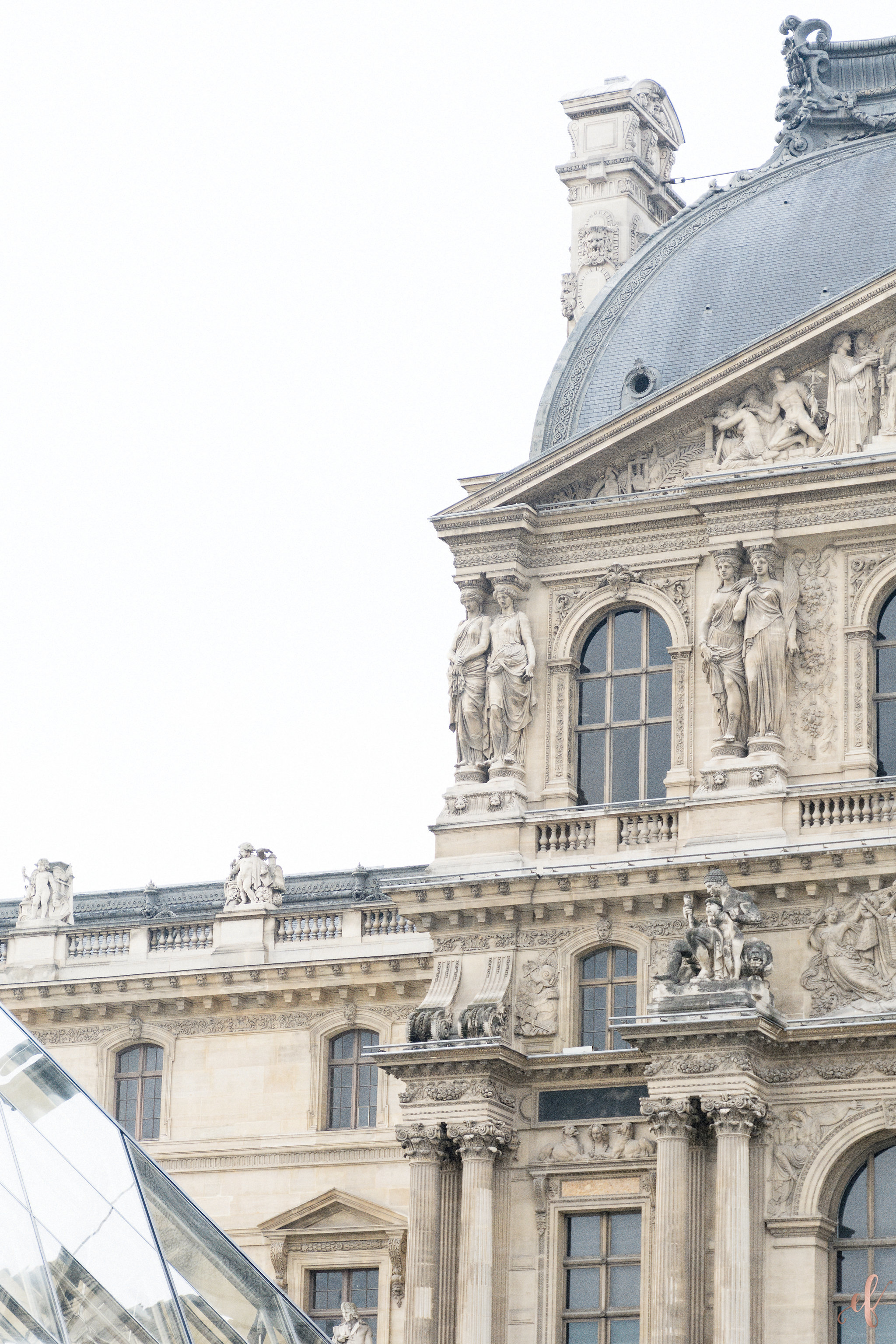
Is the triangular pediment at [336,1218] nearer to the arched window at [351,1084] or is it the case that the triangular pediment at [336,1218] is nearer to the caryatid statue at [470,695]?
the arched window at [351,1084]

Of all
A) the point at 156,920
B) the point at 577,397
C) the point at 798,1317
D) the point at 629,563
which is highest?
the point at 577,397

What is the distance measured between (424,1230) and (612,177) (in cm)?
1819

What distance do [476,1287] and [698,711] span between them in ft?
27.3

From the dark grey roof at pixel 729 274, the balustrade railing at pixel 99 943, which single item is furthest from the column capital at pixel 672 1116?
the balustrade railing at pixel 99 943

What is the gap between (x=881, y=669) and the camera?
39031 mm

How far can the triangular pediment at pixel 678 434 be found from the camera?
39.5 meters

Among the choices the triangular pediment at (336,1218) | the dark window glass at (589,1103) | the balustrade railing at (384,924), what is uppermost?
the balustrade railing at (384,924)

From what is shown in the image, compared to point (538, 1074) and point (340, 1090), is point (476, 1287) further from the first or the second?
point (340, 1090)

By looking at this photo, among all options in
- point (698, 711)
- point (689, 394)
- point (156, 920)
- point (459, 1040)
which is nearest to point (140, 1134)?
point (156, 920)

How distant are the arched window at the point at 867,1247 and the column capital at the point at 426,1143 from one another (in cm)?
531

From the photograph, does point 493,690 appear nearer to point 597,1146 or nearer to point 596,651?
point 596,651

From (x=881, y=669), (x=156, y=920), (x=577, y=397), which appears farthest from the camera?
(x=156, y=920)

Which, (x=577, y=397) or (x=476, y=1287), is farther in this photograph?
(x=577, y=397)

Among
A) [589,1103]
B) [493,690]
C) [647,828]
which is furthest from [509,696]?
[589,1103]
